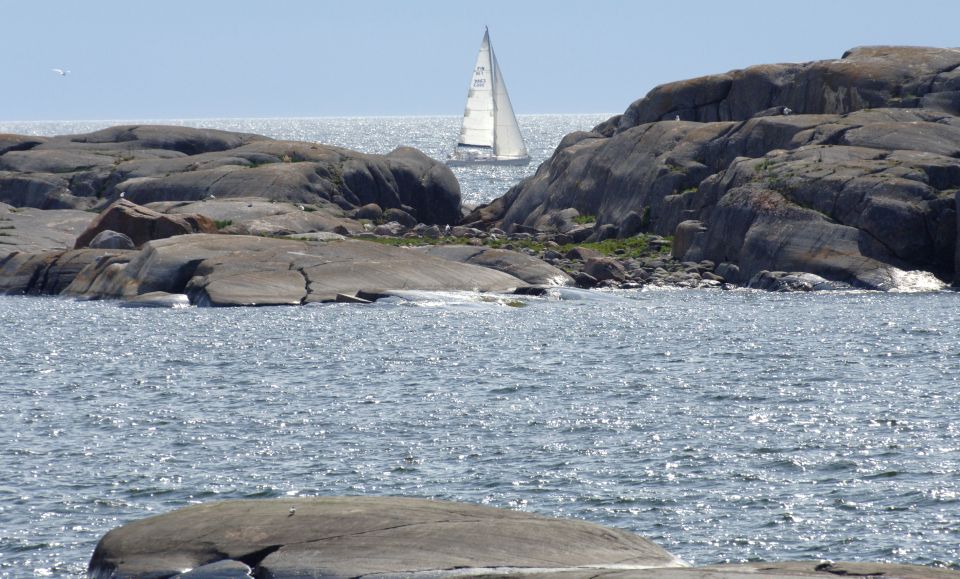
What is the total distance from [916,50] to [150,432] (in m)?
49.1

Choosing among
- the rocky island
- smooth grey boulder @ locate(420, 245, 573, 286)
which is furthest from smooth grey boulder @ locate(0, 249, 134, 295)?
smooth grey boulder @ locate(420, 245, 573, 286)

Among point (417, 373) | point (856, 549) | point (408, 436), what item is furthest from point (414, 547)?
point (417, 373)

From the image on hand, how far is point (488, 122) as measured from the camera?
119m

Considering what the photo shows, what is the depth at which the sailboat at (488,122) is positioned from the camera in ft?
368

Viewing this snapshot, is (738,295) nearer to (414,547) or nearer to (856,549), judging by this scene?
(856,549)

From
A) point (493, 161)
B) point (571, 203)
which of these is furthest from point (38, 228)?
point (493, 161)

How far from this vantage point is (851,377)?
3134cm

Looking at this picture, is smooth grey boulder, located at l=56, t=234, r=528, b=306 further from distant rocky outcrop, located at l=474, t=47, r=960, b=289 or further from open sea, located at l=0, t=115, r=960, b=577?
distant rocky outcrop, located at l=474, t=47, r=960, b=289

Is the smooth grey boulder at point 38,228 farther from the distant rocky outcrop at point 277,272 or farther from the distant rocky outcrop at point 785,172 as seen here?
the distant rocky outcrop at point 785,172

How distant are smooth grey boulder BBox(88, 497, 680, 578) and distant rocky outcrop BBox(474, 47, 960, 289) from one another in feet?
122

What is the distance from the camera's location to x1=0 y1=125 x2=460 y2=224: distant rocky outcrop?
6706 centimetres

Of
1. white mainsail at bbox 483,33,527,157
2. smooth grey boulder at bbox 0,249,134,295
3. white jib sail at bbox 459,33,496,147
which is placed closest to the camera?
smooth grey boulder at bbox 0,249,134,295

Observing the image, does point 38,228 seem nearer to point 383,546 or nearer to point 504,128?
point 383,546

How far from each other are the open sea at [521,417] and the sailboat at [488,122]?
6839 cm
